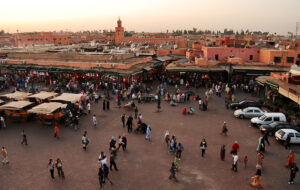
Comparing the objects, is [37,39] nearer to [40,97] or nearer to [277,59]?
[40,97]

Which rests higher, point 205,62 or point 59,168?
point 205,62

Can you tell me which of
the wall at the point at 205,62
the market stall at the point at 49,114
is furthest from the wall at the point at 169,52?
the market stall at the point at 49,114

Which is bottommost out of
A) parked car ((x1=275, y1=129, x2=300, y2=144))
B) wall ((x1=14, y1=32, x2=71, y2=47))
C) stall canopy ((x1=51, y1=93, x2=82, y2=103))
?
parked car ((x1=275, y1=129, x2=300, y2=144))

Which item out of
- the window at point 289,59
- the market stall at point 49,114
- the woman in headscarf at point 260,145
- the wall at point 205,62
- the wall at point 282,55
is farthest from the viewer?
the wall at point 205,62

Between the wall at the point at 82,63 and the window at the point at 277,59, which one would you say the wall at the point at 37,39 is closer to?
the wall at the point at 82,63

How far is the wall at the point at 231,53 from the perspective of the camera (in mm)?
32912

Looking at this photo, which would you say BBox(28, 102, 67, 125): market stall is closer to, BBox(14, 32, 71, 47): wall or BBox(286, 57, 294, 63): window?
BBox(286, 57, 294, 63): window

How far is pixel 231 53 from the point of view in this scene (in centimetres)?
3344

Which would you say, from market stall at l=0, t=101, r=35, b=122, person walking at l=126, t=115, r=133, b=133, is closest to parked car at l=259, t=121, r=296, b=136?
person walking at l=126, t=115, r=133, b=133

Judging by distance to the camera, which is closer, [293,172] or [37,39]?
[293,172]

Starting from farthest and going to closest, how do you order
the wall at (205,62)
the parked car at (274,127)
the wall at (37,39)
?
the wall at (37,39), the wall at (205,62), the parked car at (274,127)

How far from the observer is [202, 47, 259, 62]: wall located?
108 ft

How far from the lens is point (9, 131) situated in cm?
1548

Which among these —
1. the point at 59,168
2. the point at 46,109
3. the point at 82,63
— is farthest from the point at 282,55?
the point at 59,168
